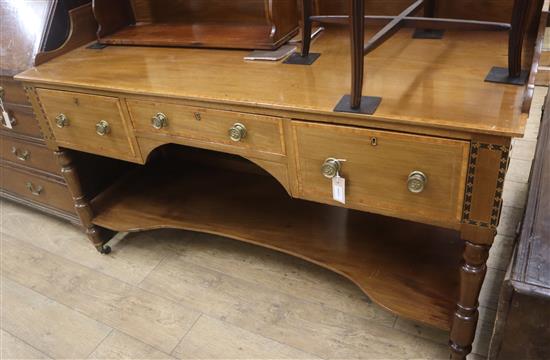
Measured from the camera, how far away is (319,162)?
1.03 meters

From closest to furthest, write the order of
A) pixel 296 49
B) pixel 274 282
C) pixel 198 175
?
pixel 296 49
pixel 274 282
pixel 198 175

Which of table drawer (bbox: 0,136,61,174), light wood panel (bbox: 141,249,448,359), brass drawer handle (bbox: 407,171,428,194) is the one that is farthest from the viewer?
table drawer (bbox: 0,136,61,174)

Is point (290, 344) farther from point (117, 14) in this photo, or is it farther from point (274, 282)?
point (117, 14)

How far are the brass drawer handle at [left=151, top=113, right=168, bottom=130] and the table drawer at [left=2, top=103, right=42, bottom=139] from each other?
624 mm

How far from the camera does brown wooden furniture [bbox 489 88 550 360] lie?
2.68 feet

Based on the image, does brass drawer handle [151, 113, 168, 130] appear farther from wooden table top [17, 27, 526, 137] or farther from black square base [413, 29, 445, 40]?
black square base [413, 29, 445, 40]

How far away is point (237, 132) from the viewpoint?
1.09 m

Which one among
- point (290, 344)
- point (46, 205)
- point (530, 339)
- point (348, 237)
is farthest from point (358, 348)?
point (46, 205)

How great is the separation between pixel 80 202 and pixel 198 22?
76 cm

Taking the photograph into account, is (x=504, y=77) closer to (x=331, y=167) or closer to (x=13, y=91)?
(x=331, y=167)

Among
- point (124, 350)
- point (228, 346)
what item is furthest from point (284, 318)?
point (124, 350)

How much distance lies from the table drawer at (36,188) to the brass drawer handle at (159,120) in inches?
27.9

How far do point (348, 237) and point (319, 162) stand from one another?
1.53 ft

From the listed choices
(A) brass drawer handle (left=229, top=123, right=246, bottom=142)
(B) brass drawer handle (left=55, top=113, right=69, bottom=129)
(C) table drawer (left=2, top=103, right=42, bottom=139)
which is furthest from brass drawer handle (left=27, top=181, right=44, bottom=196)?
(A) brass drawer handle (left=229, top=123, right=246, bottom=142)
